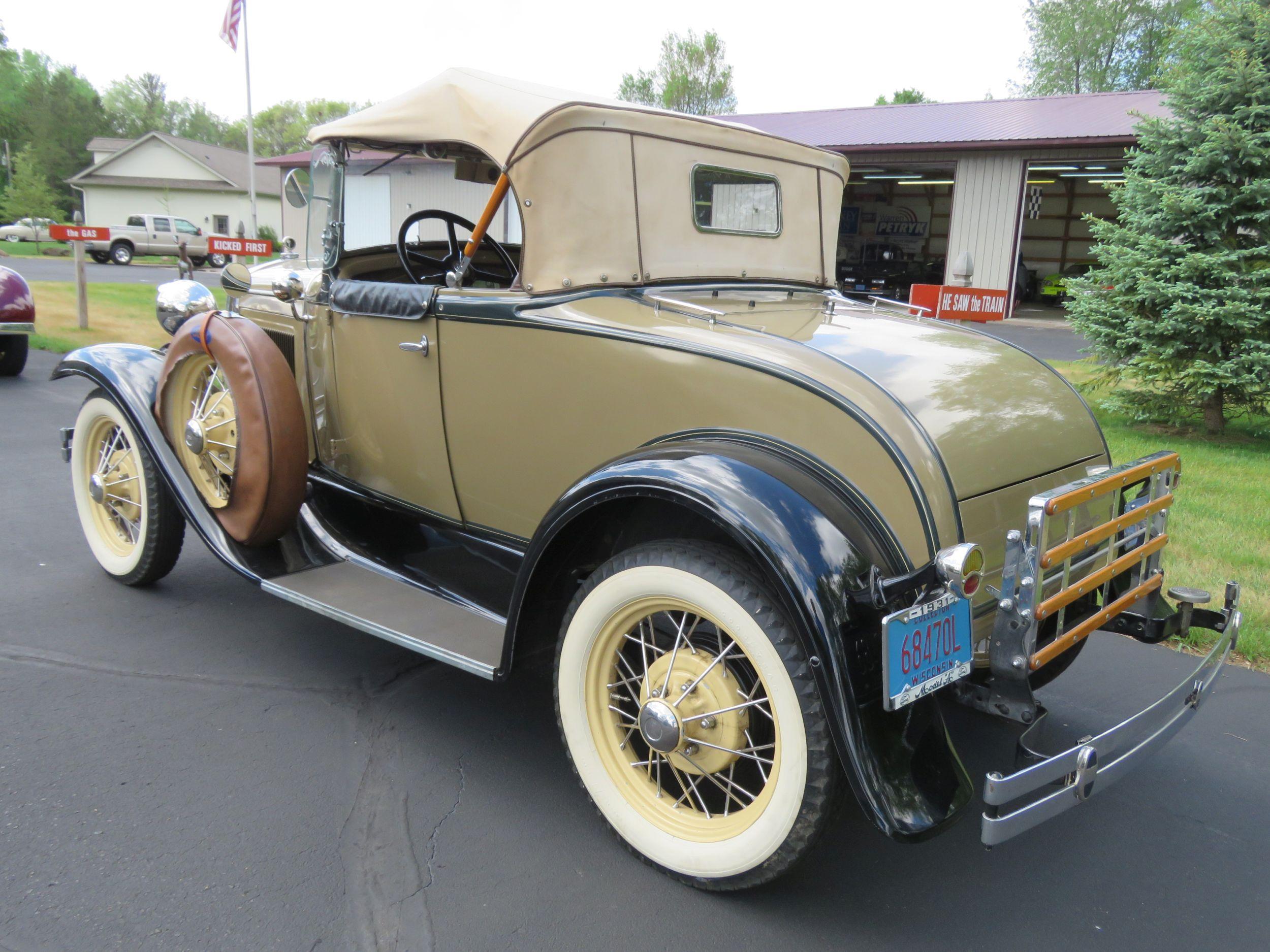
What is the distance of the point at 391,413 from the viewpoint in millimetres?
3199

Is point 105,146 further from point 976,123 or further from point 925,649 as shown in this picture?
point 925,649

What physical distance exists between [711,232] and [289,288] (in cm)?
165

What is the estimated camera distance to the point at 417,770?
2709 mm

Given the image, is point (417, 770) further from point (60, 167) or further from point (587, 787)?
point (60, 167)

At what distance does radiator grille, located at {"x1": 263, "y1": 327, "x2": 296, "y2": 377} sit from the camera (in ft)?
12.3

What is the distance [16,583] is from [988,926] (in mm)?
4032

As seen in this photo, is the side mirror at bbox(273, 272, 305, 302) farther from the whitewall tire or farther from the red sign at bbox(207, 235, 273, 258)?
the red sign at bbox(207, 235, 273, 258)

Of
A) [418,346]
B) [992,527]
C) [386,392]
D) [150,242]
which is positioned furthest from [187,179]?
[992,527]

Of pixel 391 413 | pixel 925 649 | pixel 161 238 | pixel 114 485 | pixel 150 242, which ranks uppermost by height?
pixel 161 238

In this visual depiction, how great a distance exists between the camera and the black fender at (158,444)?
3.25 m

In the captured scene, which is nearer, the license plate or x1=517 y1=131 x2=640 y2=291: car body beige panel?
the license plate

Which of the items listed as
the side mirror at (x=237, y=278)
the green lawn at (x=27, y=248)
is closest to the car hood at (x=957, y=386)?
the side mirror at (x=237, y=278)

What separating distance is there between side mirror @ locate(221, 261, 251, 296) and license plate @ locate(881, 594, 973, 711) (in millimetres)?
3186

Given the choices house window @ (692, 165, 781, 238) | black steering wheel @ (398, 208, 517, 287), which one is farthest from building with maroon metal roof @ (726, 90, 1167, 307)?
black steering wheel @ (398, 208, 517, 287)
